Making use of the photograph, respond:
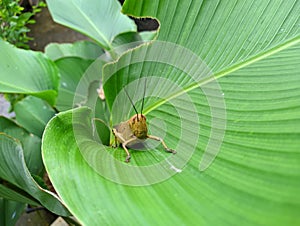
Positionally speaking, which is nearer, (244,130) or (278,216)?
(278,216)

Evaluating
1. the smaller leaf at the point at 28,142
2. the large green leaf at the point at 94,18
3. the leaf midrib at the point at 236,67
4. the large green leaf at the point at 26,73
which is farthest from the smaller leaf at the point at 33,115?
the leaf midrib at the point at 236,67

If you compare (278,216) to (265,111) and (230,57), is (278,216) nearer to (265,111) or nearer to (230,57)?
(265,111)

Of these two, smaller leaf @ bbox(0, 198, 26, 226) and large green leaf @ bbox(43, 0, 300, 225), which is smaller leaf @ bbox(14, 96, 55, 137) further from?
large green leaf @ bbox(43, 0, 300, 225)

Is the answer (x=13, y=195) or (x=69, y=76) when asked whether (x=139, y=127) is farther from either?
(x=69, y=76)

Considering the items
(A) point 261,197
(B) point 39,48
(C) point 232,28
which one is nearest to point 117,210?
(A) point 261,197

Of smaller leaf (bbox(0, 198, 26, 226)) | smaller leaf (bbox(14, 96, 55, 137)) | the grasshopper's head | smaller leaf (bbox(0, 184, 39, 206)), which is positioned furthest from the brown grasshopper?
smaller leaf (bbox(14, 96, 55, 137))

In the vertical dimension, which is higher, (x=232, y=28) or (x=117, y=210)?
(x=232, y=28)
